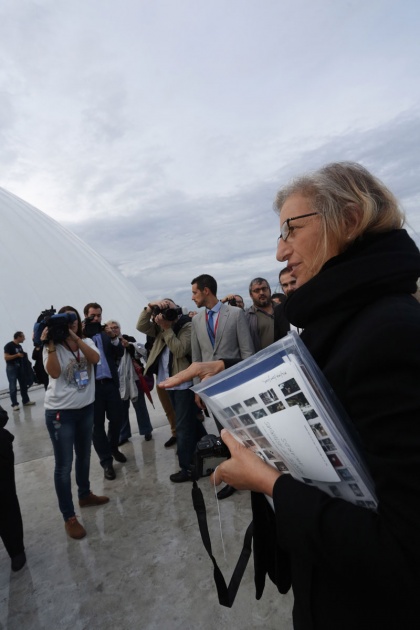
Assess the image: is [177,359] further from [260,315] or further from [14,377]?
[14,377]

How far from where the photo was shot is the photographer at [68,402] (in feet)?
9.75

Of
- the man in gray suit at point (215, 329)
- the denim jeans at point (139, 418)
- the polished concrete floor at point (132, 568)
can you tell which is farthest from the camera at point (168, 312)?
the polished concrete floor at point (132, 568)

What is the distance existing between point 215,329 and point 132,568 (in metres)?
2.12

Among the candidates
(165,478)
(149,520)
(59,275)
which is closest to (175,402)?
(165,478)

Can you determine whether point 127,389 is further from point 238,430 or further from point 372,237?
point 372,237

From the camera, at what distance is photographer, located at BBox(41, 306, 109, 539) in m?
2.97

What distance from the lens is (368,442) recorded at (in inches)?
26.0

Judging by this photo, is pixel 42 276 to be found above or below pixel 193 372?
above

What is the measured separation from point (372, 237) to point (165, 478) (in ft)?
12.1

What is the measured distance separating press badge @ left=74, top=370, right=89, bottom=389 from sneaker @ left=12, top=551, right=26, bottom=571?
1298 millimetres

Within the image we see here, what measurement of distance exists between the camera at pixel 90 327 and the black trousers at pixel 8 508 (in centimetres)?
178

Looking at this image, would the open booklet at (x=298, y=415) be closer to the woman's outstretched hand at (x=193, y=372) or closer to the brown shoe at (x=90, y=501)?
the woman's outstretched hand at (x=193, y=372)

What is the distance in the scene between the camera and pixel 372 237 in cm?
83

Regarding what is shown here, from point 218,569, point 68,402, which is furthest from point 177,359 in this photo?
point 218,569
